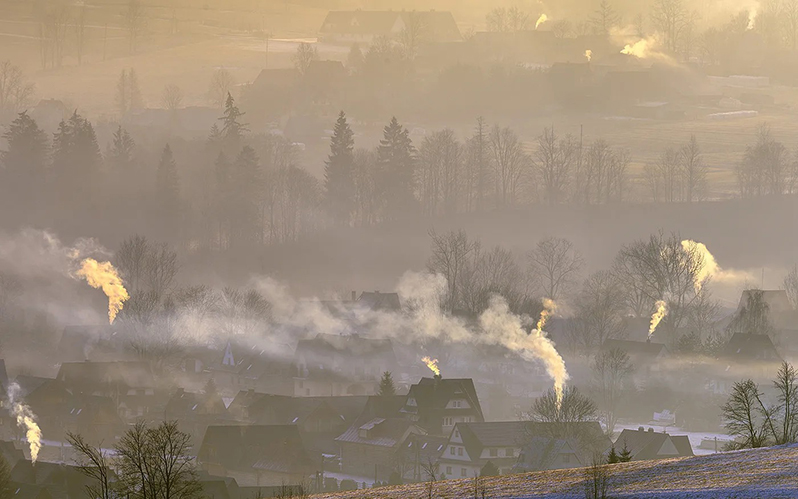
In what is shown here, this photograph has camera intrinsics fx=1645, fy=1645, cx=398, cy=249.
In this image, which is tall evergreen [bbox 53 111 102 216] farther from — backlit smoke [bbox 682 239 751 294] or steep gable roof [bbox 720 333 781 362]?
steep gable roof [bbox 720 333 781 362]

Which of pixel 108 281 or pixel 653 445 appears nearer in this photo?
pixel 653 445

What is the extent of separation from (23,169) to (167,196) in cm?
1687

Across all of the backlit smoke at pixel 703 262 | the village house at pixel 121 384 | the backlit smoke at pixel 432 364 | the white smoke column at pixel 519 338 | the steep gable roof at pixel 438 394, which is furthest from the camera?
the backlit smoke at pixel 703 262

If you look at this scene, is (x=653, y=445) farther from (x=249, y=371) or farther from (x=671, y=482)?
(x=249, y=371)

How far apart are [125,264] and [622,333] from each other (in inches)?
1775

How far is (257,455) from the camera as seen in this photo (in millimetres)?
96188

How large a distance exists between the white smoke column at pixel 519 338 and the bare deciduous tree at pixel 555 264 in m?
20.8

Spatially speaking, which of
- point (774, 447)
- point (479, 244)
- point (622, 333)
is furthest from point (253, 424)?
point (479, 244)

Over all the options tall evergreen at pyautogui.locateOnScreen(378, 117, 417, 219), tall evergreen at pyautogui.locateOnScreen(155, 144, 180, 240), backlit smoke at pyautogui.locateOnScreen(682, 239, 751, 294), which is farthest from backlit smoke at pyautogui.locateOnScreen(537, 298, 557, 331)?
tall evergreen at pyautogui.locateOnScreen(155, 144, 180, 240)

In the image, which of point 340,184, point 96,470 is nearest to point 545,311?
point 340,184

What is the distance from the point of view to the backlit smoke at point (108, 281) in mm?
138250

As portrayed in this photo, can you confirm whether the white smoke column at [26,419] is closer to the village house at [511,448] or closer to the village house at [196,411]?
the village house at [196,411]

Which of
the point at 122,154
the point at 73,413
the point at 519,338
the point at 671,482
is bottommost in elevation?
the point at 671,482

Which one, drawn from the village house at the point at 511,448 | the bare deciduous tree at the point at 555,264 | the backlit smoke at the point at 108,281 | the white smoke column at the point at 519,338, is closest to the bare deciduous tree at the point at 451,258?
the bare deciduous tree at the point at 555,264
